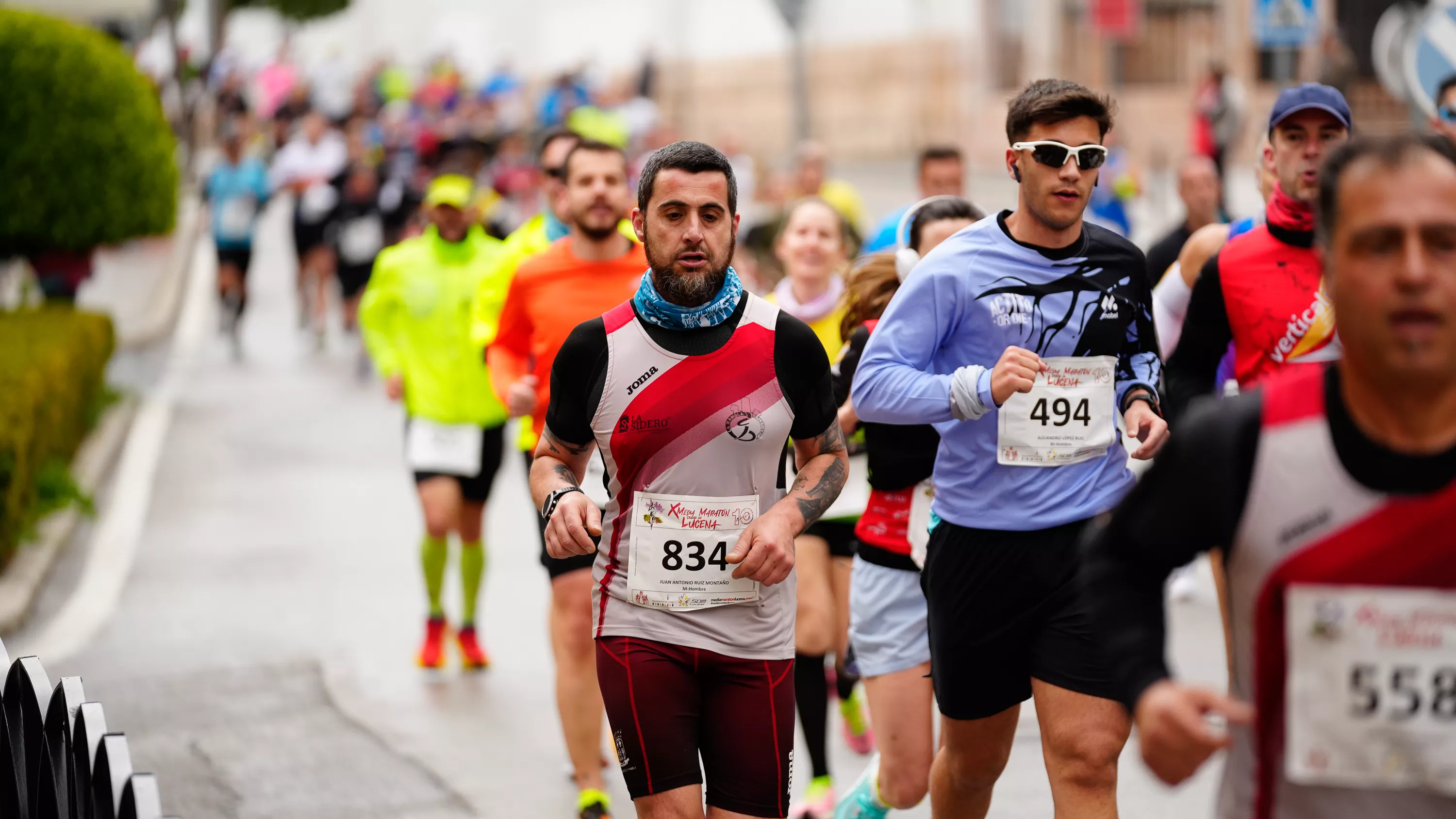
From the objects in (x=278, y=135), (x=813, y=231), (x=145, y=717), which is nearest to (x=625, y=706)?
(x=813, y=231)

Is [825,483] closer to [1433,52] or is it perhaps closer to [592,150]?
[592,150]

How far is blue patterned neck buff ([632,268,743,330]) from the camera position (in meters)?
4.37

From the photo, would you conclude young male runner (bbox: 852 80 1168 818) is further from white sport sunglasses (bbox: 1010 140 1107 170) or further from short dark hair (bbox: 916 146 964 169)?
short dark hair (bbox: 916 146 964 169)

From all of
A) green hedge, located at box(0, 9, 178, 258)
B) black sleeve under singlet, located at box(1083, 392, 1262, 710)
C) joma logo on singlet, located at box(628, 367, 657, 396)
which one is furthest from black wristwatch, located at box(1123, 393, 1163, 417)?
green hedge, located at box(0, 9, 178, 258)

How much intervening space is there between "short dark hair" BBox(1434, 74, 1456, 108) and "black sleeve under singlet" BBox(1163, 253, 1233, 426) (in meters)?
3.25

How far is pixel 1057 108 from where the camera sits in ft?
15.3

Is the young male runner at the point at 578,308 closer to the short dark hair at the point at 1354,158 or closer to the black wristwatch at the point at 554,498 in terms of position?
the black wristwatch at the point at 554,498

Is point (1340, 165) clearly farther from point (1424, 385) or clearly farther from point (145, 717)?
point (145, 717)

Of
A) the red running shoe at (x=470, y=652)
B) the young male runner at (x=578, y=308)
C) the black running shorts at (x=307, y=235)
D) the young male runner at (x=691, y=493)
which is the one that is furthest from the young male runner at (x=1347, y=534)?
the black running shorts at (x=307, y=235)

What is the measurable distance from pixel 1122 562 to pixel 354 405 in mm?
15164

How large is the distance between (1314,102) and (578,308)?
8.63ft

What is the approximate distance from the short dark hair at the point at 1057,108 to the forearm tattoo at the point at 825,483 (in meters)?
0.89

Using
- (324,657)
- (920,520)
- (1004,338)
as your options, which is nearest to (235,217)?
(324,657)

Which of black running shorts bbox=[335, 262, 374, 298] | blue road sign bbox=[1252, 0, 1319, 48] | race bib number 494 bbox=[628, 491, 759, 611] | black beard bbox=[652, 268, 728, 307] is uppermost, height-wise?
blue road sign bbox=[1252, 0, 1319, 48]
